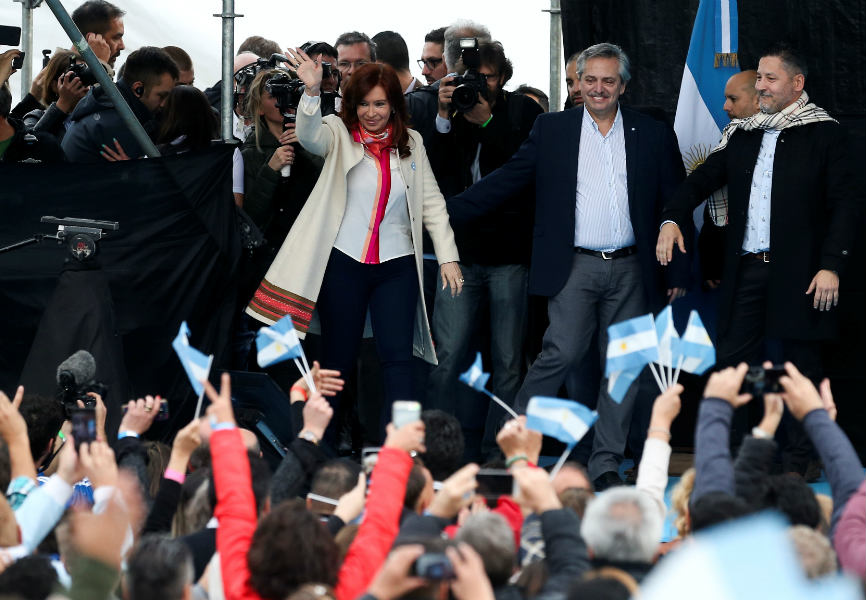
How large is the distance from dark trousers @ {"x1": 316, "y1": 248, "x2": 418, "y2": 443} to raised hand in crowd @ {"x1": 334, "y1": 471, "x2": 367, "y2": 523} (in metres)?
2.11

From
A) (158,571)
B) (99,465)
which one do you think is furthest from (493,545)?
(99,465)

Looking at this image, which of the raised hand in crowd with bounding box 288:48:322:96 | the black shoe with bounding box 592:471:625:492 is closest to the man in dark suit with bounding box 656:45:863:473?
the black shoe with bounding box 592:471:625:492

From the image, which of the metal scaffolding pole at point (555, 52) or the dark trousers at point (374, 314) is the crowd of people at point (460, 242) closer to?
the dark trousers at point (374, 314)

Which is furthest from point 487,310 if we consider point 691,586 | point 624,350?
point 691,586

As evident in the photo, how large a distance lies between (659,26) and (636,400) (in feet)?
5.79

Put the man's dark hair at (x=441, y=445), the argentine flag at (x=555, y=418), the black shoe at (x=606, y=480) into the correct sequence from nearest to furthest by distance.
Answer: the argentine flag at (x=555, y=418)
the man's dark hair at (x=441, y=445)
the black shoe at (x=606, y=480)

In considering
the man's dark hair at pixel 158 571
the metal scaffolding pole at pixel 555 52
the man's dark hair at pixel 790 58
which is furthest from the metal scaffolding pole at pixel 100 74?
the man's dark hair at pixel 158 571

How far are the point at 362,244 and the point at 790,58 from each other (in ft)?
6.41

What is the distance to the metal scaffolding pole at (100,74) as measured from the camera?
633 cm

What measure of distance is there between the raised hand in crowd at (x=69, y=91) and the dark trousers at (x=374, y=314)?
1.74 m

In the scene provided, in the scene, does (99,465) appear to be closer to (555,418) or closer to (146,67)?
(555,418)

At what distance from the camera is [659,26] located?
22.9 ft

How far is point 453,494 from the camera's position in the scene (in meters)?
3.55

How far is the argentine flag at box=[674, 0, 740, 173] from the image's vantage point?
6809 millimetres
